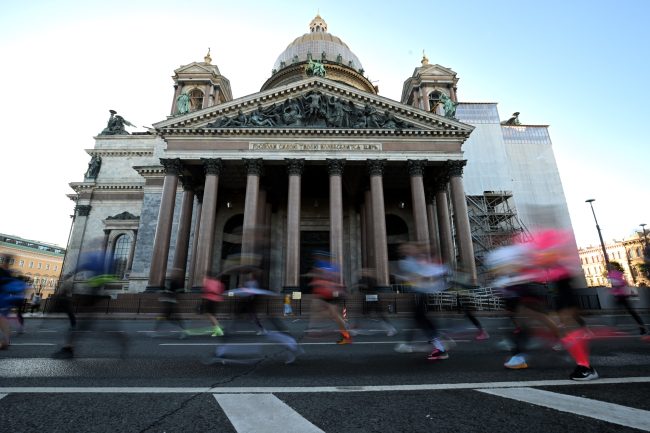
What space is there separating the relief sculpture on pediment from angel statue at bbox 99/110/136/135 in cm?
2119

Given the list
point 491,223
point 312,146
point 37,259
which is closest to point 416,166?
point 312,146

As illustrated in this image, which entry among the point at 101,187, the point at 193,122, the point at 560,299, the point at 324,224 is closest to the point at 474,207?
the point at 324,224

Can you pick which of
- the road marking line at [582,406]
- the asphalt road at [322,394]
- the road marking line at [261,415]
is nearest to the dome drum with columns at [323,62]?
the asphalt road at [322,394]

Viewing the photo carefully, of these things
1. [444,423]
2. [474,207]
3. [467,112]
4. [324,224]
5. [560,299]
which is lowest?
[444,423]

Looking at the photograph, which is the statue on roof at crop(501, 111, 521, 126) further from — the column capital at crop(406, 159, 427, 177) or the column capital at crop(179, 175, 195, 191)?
the column capital at crop(179, 175, 195, 191)

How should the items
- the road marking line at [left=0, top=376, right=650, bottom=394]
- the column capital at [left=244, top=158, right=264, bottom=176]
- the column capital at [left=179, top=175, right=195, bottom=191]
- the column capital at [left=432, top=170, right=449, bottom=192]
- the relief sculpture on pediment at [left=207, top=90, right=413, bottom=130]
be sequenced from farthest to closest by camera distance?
Result: the column capital at [left=179, top=175, right=195, bottom=191] → the column capital at [left=432, top=170, right=449, bottom=192] → the relief sculpture on pediment at [left=207, top=90, right=413, bottom=130] → the column capital at [left=244, top=158, right=264, bottom=176] → the road marking line at [left=0, top=376, right=650, bottom=394]

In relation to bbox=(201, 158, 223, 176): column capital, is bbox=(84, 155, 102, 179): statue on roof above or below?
above

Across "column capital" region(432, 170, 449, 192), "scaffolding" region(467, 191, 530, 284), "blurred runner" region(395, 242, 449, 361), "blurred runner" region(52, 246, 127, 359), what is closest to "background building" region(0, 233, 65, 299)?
"column capital" region(432, 170, 449, 192)

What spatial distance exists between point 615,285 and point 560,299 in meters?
8.05

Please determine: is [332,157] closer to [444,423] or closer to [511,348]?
[511,348]

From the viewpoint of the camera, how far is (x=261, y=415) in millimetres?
2699

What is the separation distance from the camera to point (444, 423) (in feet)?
8.34

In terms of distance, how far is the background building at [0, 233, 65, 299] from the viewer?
7106 cm

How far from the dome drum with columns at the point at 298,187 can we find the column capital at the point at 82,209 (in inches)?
8.4
